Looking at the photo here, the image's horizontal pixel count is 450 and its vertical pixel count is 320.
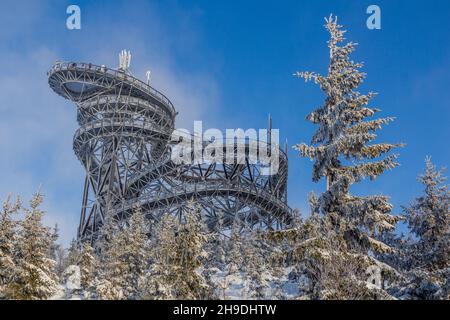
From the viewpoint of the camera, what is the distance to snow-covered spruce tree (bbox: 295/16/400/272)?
1684 cm

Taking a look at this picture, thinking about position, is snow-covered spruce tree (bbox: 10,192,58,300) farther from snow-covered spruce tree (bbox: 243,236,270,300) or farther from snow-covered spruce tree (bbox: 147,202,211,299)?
snow-covered spruce tree (bbox: 243,236,270,300)

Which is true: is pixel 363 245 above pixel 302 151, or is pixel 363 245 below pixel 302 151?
below

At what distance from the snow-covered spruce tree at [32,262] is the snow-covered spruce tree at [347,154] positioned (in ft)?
42.4

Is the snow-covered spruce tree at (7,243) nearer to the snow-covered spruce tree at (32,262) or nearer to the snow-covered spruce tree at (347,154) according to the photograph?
the snow-covered spruce tree at (32,262)

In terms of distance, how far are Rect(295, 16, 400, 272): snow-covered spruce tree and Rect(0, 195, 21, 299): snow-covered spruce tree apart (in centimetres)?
1450

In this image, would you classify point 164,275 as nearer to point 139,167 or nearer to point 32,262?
point 32,262

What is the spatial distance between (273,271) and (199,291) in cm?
690

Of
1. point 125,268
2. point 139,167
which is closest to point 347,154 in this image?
point 125,268

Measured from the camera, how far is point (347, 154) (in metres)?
17.9

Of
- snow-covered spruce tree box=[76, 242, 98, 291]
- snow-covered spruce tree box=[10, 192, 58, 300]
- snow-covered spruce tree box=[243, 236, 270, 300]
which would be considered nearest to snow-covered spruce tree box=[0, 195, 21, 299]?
snow-covered spruce tree box=[10, 192, 58, 300]
